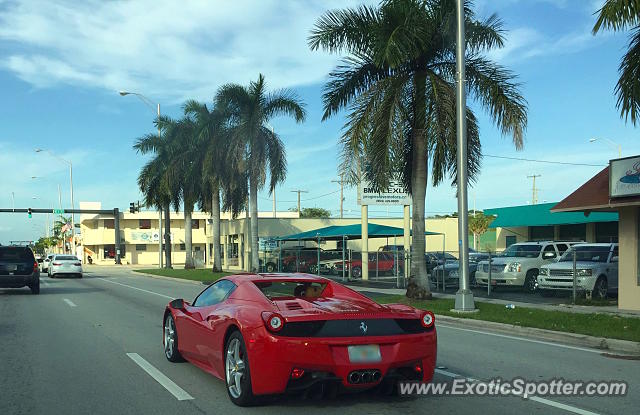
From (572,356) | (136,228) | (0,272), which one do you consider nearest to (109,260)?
(136,228)

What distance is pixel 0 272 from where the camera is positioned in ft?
71.1

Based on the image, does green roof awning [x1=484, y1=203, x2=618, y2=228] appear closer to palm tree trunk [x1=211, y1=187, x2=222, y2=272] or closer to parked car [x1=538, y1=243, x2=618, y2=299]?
parked car [x1=538, y1=243, x2=618, y2=299]

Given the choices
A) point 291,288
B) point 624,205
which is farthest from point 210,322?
point 624,205

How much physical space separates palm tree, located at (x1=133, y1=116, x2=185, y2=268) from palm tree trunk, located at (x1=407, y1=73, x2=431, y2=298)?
2875 cm

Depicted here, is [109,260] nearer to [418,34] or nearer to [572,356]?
[418,34]

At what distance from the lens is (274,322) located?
6.03 m

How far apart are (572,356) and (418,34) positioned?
10.4m

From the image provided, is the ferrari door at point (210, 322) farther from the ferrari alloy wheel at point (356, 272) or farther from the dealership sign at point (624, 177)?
the ferrari alloy wheel at point (356, 272)

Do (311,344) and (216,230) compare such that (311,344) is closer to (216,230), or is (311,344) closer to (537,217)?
(216,230)

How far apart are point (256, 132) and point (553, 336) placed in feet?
75.8

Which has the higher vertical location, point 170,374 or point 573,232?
point 573,232

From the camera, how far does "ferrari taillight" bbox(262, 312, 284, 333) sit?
6.00m

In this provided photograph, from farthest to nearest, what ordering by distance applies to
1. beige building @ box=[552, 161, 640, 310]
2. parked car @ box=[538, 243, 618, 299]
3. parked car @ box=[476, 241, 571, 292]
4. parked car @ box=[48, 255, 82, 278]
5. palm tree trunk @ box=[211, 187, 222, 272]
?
palm tree trunk @ box=[211, 187, 222, 272]
parked car @ box=[48, 255, 82, 278]
parked car @ box=[476, 241, 571, 292]
parked car @ box=[538, 243, 618, 299]
beige building @ box=[552, 161, 640, 310]

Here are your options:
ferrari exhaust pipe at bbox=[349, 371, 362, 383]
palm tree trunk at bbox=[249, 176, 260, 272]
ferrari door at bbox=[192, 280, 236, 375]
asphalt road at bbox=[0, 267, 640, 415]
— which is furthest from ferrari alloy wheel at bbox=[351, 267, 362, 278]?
ferrari exhaust pipe at bbox=[349, 371, 362, 383]
